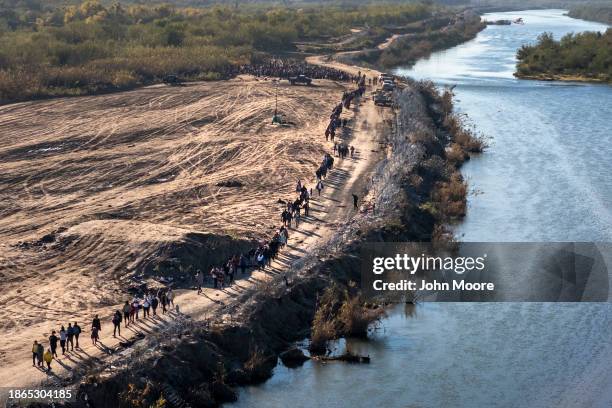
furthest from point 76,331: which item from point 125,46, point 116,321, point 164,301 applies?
point 125,46

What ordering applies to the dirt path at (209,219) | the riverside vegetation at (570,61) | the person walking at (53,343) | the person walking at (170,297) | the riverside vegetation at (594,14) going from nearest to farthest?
Result: the person walking at (53,343)
the dirt path at (209,219)
the person walking at (170,297)
the riverside vegetation at (570,61)
the riverside vegetation at (594,14)

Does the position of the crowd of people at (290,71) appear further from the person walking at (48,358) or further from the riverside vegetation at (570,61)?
the person walking at (48,358)

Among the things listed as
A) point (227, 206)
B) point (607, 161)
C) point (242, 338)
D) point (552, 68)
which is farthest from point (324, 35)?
point (242, 338)

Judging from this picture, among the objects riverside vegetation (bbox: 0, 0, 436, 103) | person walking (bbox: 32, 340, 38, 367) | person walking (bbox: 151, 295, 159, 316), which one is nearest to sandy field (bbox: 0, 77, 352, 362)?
person walking (bbox: 32, 340, 38, 367)

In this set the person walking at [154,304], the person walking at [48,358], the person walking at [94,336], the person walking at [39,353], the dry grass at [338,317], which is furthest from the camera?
the dry grass at [338,317]

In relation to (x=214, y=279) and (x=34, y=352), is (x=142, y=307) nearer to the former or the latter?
(x=214, y=279)

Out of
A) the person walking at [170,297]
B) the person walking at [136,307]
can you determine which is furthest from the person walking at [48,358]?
the person walking at [170,297]
